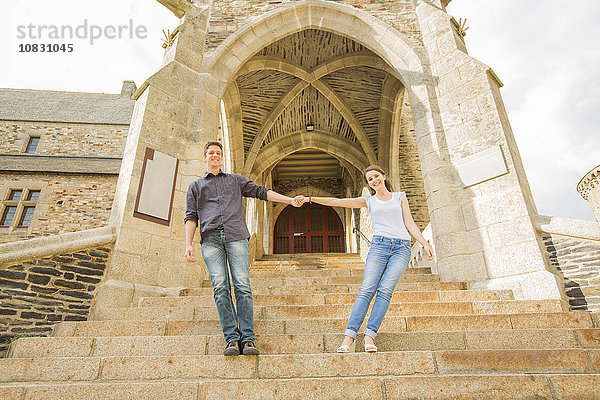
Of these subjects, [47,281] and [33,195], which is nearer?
[47,281]

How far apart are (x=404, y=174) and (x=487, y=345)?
7.99m

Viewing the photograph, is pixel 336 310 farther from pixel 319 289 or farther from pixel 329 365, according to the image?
pixel 329 365

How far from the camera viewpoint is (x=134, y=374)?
2.11 metres

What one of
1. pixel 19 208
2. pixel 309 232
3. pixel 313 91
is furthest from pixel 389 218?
pixel 19 208

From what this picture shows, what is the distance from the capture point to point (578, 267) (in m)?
3.91

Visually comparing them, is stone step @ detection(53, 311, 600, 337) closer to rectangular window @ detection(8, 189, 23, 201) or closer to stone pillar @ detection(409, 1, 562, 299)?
stone pillar @ detection(409, 1, 562, 299)

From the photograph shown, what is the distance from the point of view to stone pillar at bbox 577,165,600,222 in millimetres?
14914

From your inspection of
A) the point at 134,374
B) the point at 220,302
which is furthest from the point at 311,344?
the point at 134,374

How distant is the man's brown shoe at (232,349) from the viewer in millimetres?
2049

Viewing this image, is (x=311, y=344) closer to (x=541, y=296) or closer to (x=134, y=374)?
(x=134, y=374)

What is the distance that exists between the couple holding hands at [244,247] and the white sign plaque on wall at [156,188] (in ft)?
8.56

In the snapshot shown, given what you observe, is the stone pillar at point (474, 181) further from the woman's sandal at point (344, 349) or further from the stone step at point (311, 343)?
the woman's sandal at point (344, 349)

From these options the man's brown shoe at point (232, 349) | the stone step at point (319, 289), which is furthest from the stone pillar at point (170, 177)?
the man's brown shoe at point (232, 349)

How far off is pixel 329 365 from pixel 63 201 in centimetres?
1310
